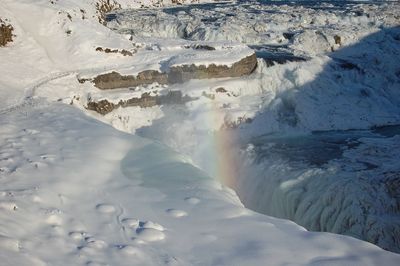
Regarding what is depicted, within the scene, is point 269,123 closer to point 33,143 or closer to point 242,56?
point 242,56

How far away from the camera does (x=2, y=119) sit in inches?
392

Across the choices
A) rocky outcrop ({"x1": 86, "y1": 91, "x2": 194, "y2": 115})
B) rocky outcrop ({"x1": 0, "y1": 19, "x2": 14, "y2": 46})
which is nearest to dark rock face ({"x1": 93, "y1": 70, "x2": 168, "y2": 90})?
rocky outcrop ({"x1": 86, "y1": 91, "x2": 194, "y2": 115})

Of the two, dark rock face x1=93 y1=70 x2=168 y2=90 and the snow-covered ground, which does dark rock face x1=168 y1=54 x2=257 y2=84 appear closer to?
the snow-covered ground

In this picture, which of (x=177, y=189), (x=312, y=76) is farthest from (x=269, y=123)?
(x=177, y=189)

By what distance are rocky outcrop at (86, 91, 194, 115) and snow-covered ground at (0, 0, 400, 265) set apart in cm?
19

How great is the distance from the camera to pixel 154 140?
945 cm

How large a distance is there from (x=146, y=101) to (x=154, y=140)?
206 inches

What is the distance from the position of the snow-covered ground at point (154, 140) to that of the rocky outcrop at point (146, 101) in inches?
7.6

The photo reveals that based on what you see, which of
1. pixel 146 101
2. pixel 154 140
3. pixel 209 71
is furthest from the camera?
pixel 209 71

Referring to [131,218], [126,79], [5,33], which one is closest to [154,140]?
[131,218]

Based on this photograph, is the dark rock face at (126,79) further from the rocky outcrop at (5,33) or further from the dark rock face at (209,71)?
the rocky outcrop at (5,33)

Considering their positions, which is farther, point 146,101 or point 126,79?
point 126,79

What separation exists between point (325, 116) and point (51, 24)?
10.5m

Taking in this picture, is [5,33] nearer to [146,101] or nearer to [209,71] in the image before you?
[146,101]
